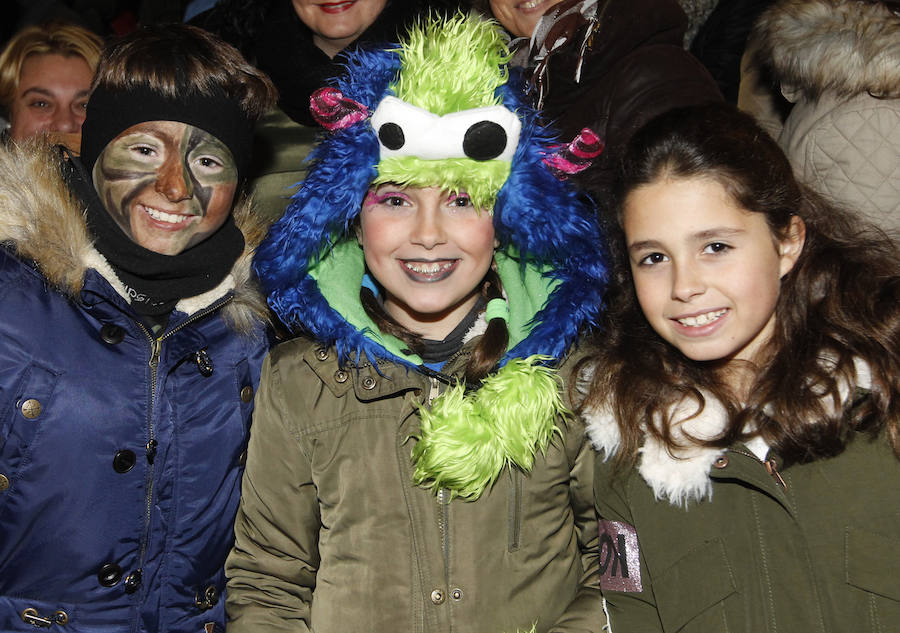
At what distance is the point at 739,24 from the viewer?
304 centimetres

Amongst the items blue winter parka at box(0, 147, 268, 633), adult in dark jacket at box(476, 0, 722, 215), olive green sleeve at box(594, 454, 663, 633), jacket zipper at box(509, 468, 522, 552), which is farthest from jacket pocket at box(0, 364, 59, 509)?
adult in dark jacket at box(476, 0, 722, 215)

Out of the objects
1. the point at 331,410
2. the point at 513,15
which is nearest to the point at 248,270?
the point at 331,410

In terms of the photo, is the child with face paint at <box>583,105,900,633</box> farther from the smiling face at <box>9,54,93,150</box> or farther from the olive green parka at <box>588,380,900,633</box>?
the smiling face at <box>9,54,93,150</box>

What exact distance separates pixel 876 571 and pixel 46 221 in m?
2.14

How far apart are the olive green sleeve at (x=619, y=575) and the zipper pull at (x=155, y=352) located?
119 centimetres

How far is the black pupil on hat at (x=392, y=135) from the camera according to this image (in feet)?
6.95

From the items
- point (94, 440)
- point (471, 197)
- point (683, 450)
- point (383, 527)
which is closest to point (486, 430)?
point (383, 527)

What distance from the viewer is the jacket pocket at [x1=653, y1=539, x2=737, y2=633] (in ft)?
6.38

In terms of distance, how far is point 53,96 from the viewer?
3.04m

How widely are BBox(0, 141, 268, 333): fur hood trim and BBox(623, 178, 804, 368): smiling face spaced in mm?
1259

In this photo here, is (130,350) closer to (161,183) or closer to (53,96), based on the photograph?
(161,183)

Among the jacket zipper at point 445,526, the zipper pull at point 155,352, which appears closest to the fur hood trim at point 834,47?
the jacket zipper at point 445,526

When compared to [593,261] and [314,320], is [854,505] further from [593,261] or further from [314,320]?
[314,320]

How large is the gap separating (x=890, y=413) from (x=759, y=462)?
0.30 meters
